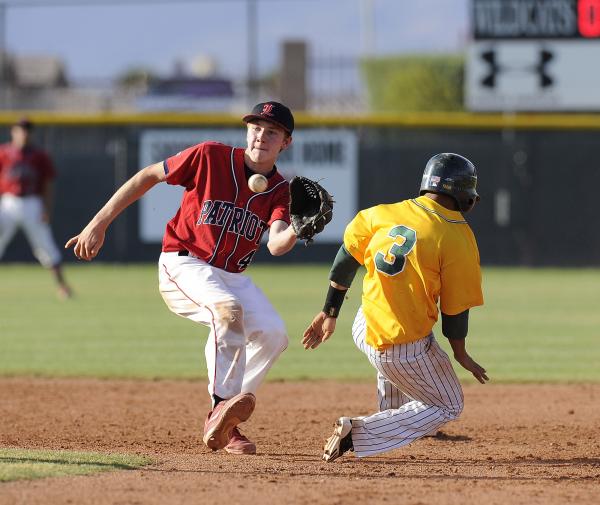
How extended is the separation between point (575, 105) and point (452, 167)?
47.4ft

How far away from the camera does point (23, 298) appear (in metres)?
13.3

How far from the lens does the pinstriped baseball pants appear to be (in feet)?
16.5

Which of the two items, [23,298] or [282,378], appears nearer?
[282,378]

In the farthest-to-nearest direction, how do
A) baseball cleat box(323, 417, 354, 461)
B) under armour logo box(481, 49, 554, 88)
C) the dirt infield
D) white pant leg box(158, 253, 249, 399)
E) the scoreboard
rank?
under armour logo box(481, 49, 554, 88) → the scoreboard → white pant leg box(158, 253, 249, 399) → baseball cleat box(323, 417, 354, 461) → the dirt infield

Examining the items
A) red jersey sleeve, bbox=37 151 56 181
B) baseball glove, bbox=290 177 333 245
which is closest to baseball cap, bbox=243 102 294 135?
baseball glove, bbox=290 177 333 245

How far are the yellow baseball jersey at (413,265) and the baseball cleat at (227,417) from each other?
0.65 metres

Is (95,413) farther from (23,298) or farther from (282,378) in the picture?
(23,298)

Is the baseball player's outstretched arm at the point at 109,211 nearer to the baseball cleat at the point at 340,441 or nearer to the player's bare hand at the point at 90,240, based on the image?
the player's bare hand at the point at 90,240

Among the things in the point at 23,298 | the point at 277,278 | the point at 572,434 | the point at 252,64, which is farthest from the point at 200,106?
the point at 572,434

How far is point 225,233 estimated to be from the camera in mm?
5539

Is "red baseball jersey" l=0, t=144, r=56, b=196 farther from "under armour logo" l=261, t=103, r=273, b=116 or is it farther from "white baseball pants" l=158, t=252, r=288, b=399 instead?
Result: "under armour logo" l=261, t=103, r=273, b=116

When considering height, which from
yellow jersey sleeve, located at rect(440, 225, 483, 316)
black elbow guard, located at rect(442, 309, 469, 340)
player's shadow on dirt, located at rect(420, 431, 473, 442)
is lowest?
player's shadow on dirt, located at rect(420, 431, 473, 442)

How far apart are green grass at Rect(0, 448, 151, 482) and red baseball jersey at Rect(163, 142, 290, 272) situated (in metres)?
1.08

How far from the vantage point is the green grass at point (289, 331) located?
8.66 m
